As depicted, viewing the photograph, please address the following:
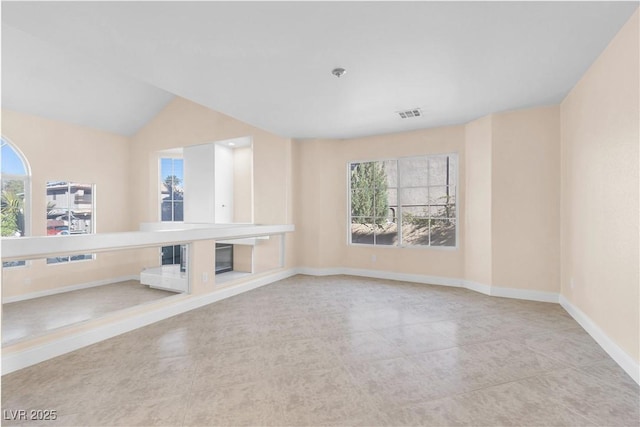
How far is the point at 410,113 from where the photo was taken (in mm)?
4363

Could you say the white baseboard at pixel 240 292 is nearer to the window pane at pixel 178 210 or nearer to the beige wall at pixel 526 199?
the beige wall at pixel 526 199

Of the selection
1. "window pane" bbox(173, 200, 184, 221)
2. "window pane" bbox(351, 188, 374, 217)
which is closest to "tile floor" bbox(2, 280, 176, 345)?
"window pane" bbox(173, 200, 184, 221)

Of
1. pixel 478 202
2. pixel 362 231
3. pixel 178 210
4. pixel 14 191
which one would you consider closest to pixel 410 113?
pixel 478 202

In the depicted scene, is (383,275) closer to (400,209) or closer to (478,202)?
(400,209)

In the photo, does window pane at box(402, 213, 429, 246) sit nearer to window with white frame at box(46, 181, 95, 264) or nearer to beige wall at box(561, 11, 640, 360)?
beige wall at box(561, 11, 640, 360)

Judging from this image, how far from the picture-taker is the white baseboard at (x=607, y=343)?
7.26ft

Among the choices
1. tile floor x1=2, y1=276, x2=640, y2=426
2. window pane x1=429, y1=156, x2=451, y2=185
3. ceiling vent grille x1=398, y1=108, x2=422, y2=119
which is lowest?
tile floor x1=2, y1=276, x2=640, y2=426

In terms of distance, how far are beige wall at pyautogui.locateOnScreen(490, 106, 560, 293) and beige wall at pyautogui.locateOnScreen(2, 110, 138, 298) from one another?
6.09m

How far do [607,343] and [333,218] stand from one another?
4.18m

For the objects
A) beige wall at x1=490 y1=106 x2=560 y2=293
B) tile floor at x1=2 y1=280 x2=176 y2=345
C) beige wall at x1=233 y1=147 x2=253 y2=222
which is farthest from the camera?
beige wall at x1=233 y1=147 x2=253 y2=222

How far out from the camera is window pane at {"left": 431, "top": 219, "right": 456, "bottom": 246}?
5238 mm

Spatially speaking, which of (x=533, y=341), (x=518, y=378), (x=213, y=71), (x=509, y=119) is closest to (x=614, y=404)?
(x=518, y=378)

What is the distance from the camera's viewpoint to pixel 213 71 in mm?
3033

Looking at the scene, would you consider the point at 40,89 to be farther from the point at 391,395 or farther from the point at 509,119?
the point at 509,119
